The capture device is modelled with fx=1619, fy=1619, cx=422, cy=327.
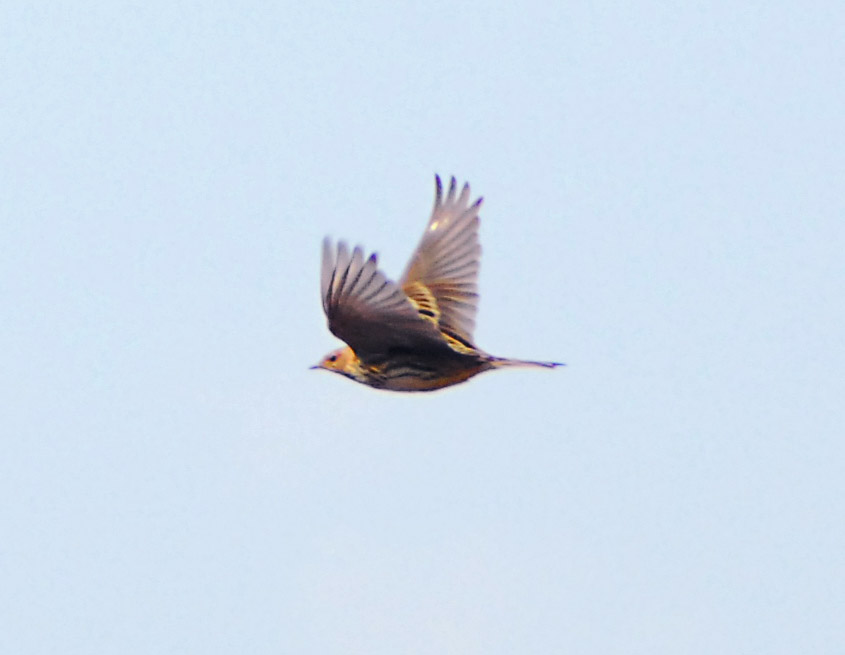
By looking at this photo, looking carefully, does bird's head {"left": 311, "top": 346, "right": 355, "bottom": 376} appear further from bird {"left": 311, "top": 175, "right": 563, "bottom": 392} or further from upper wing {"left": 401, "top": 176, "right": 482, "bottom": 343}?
upper wing {"left": 401, "top": 176, "right": 482, "bottom": 343}

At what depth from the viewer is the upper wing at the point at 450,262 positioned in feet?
50.3

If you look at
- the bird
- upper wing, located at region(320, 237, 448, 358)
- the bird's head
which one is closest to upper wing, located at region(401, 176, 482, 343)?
the bird

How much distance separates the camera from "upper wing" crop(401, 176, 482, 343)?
50.3 ft

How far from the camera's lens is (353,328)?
1286cm

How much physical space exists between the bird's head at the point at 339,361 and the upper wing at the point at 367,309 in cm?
36

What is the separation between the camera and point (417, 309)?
43.5 feet

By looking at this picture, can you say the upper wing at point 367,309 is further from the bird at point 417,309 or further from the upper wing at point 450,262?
the upper wing at point 450,262

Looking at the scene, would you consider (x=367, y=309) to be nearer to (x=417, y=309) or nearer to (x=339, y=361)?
(x=417, y=309)

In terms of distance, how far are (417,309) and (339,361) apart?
3.73 feet

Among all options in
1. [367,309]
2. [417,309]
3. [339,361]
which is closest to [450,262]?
[339,361]

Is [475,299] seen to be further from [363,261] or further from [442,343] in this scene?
[363,261]

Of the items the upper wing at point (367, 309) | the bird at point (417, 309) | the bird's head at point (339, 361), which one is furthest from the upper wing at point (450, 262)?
the upper wing at point (367, 309)

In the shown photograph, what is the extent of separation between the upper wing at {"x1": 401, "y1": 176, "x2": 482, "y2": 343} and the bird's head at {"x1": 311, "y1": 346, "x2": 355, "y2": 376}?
1.27 m

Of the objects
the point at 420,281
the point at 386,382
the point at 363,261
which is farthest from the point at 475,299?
the point at 363,261
